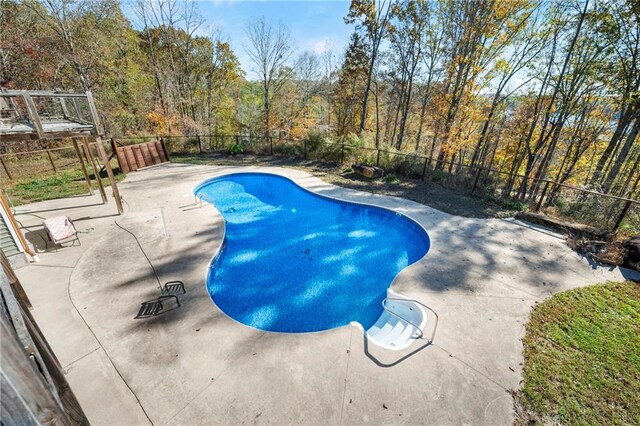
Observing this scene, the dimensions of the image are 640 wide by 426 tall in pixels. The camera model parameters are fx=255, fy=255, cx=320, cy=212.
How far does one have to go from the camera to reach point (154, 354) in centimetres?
360

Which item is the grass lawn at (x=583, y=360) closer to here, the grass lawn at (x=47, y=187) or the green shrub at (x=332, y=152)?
the green shrub at (x=332, y=152)

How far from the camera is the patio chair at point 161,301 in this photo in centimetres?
425

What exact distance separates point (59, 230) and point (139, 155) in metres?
8.07

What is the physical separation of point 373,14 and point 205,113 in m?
15.4

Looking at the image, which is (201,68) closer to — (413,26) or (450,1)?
(413,26)

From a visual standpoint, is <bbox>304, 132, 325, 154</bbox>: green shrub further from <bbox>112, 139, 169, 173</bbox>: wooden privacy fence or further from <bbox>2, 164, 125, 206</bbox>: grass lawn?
<bbox>2, 164, 125, 206</bbox>: grass lawn

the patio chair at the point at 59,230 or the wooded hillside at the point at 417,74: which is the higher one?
the wooded hillside at the point at 417,74

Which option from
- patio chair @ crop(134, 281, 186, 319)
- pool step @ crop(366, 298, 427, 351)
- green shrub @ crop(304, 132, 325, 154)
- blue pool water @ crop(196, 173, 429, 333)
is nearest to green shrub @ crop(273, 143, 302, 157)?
green shrub @ crop(304, 132, 325, 154)

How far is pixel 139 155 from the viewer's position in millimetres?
12586

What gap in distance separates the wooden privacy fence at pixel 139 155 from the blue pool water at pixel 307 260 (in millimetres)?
4849

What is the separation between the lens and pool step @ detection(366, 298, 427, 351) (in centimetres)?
391

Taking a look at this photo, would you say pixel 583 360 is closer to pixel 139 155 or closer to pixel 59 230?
pixel 59 230

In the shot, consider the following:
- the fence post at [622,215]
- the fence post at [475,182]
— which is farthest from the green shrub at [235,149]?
the fence post at [622,215]

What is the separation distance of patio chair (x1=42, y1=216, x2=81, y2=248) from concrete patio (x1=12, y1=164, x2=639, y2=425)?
0.32 m
